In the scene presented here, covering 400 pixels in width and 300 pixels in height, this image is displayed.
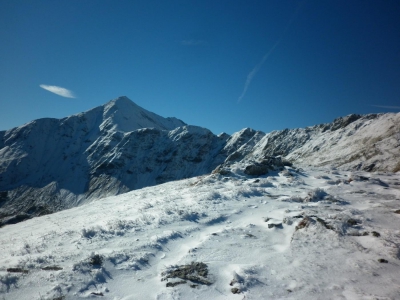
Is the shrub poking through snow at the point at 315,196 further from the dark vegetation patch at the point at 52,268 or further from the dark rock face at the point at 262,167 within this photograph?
the dark vegetation patch at the point at 52,268

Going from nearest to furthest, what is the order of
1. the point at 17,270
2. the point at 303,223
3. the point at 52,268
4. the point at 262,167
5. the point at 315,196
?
the point at 17,270
the point at 52,268
the point at 303,223
the point at 315,196
the point at 262,167

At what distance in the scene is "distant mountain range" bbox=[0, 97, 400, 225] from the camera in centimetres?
8481

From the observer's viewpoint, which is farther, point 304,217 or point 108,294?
point 304,217

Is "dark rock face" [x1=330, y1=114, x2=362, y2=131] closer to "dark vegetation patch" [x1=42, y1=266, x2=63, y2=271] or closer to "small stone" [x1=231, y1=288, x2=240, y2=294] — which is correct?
"small stone" [x1=231, y1=288, x2=240, y2=294]

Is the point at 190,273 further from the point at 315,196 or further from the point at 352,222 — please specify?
the point at 315,196


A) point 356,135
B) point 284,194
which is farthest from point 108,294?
point 356,135

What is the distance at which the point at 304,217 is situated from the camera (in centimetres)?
1027

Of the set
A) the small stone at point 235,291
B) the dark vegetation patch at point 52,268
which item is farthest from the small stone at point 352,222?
the dark vegetation patch at point 52,268

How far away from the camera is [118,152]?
15025cm

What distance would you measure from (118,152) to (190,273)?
→ 15341cm

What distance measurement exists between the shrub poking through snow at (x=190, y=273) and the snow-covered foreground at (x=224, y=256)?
3cm

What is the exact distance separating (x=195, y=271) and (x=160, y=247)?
7.91 ft

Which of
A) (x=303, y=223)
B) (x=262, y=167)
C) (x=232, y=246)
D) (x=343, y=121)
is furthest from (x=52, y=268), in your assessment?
(x=343, y=121)

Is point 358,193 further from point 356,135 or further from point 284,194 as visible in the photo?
point 356,135
